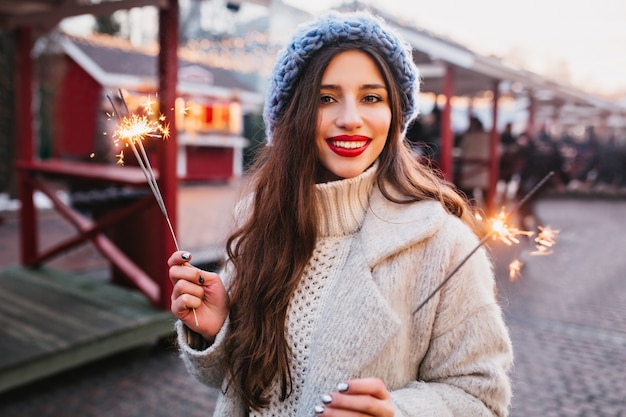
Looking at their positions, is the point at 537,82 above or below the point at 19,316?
above

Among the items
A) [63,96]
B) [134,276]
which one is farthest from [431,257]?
[63,96]

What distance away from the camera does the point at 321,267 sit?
1.59m

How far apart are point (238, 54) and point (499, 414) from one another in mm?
16590

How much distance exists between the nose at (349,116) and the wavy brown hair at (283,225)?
0.08 m

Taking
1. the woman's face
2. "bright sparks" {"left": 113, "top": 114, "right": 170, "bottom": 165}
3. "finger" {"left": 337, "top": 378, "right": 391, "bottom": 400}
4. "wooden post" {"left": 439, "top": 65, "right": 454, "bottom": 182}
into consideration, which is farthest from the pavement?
"wooden post" {"left": 439, "top": 65, "right": 454, "bottom": 182}

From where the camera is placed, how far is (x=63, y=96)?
1856 centimetres

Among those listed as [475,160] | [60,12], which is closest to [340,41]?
[60,12]

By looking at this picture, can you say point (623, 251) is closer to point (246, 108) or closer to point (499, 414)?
point (499, 414)

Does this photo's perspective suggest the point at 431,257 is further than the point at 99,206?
No

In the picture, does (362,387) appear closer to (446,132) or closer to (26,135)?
(26,135)

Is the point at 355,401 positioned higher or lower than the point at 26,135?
lower

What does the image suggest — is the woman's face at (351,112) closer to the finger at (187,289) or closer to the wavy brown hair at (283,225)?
the wavy brown hair at (283,225)

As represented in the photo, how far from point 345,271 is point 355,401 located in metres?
0.43

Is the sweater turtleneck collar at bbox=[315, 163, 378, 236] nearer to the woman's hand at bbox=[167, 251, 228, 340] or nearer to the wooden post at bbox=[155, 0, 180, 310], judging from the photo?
the woman's hand at bbox=[167, 251, 228, 340]
